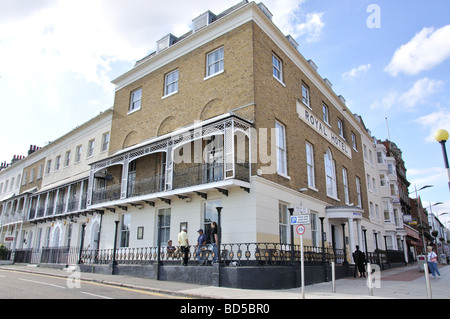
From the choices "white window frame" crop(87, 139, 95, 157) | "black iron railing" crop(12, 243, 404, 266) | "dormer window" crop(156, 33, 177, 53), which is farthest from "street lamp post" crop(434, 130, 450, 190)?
"white window frame" crop(87, 139, 95, 157)

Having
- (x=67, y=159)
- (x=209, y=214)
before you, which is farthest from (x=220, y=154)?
(x=67, y=159)

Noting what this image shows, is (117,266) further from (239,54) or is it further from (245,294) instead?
(239,54)

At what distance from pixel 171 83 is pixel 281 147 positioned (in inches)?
298

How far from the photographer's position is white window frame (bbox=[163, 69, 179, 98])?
19502mm

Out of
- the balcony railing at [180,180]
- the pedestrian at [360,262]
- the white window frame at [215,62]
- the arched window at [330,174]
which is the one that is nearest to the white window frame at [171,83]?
the white window frame at [215,62]

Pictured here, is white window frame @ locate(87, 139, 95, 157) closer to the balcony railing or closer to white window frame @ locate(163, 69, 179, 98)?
the balcony railing

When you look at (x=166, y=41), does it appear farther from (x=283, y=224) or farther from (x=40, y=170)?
(x=40, y=170)

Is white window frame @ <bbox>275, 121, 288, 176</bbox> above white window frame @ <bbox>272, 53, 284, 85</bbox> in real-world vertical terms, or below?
below

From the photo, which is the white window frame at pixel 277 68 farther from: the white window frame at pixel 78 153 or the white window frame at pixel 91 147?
the white window frame at pixel 78 153

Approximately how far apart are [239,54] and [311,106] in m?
7.42

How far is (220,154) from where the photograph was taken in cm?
1586

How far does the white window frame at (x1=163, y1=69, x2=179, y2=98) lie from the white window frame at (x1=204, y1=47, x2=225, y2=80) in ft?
8.02
